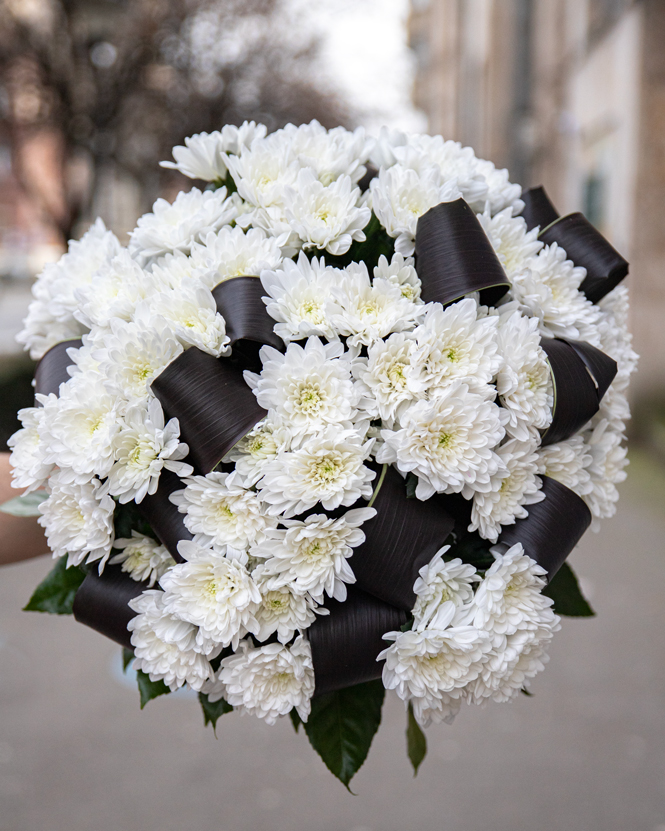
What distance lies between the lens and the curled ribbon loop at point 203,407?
2.54ft

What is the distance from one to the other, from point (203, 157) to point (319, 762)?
6.75ft

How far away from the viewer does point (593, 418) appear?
38.6 inches

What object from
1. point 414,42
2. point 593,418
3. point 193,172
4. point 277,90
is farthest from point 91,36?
point 414,42

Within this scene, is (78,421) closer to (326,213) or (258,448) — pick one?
(258,448)

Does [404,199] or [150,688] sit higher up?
[404,199]

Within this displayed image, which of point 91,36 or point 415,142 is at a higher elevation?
point 91,36

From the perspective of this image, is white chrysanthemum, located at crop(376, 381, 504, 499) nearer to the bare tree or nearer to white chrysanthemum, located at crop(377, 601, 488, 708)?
white chrysanthemum, located at crop(377, 601, 488, 708)

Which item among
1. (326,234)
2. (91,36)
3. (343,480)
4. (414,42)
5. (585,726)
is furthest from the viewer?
(414,42)

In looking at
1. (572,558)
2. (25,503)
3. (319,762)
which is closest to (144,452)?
(25,503)

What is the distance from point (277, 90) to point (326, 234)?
29.9 feet

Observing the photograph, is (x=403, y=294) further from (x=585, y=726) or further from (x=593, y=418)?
(x=585, y=726)

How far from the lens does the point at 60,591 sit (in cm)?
97

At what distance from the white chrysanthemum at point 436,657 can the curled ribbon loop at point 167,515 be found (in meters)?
0.26

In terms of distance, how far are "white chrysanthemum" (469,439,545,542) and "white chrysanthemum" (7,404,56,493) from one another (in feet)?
1.71
